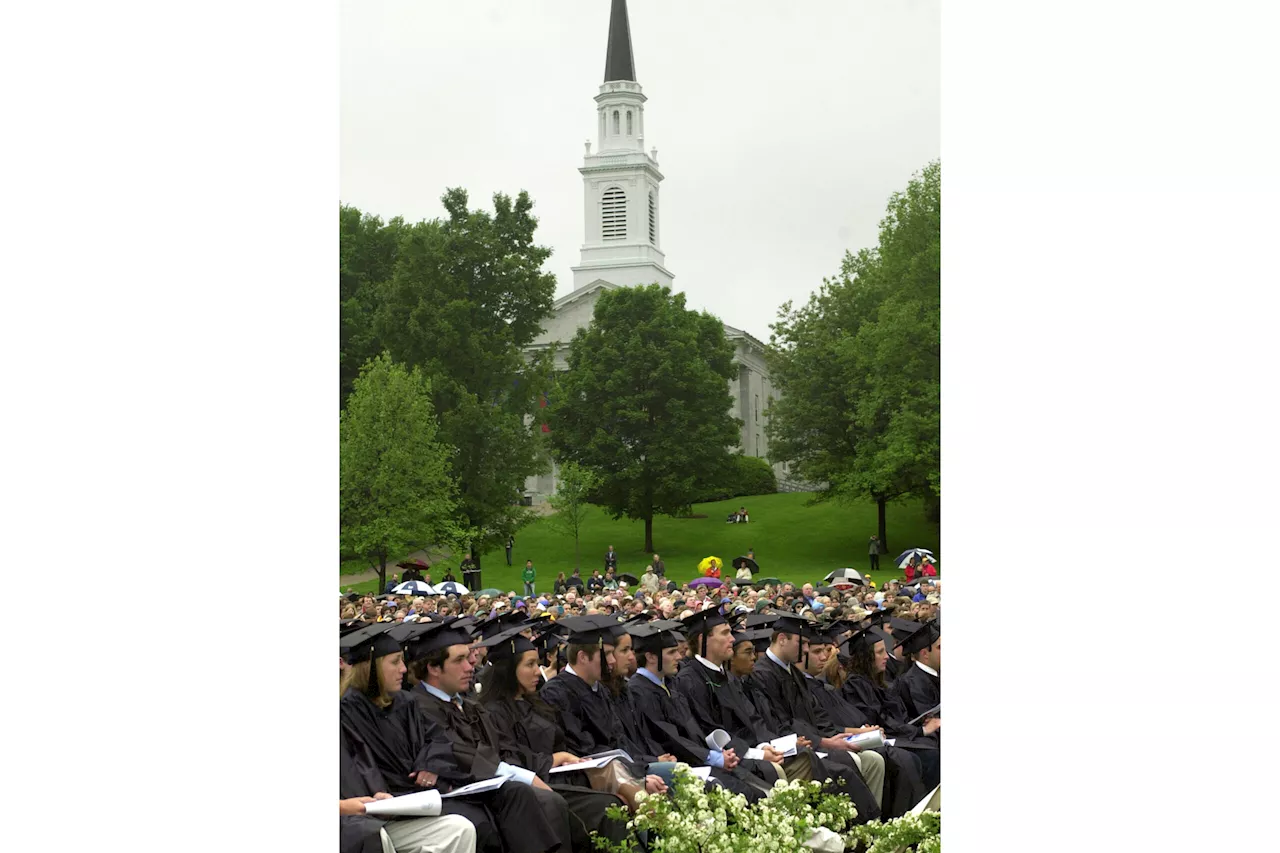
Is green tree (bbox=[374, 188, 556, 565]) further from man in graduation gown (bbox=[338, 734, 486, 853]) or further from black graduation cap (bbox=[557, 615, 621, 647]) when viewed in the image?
man in graduation gown (bbox=[338, 734, 486, 853])

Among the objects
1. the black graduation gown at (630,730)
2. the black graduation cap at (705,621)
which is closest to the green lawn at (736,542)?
the black graduation cap at (705,621)

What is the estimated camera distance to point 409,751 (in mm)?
5598

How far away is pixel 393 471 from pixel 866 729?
19952mm

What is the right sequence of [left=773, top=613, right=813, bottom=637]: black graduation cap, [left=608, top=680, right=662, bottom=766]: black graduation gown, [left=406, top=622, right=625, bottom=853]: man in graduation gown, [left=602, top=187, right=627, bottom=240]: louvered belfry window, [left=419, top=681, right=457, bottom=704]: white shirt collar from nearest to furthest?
[left=406, top=622, right=625, bottom=853]: man in graduation gown < [left=419, top=681, right=457, bottom=704]: white shirt collar < [left=608, top=680, right=662, bottom=766]: black graduation gown < [left=773, top=613, right=813, bottom=637]: black graduation cap < [left=602, top=187, right=627, bottom=240]: louvered belfry window

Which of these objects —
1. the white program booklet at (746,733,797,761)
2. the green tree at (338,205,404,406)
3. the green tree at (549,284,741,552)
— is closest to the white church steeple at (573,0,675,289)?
the green tree at (549,284,741,552)

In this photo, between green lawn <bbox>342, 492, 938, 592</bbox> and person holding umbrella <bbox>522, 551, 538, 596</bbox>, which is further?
green lawn <bbox>342, 492, 938, 592</bbox>

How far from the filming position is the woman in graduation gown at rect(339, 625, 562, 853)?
5.25m

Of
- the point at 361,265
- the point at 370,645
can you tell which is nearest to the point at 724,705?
the point at 370,645

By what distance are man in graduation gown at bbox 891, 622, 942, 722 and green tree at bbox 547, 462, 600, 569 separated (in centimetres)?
2513
